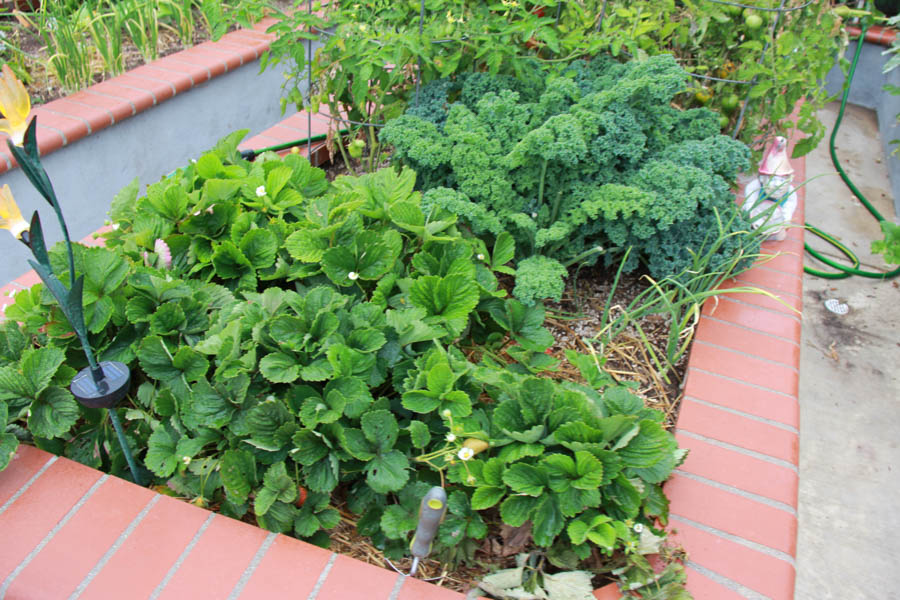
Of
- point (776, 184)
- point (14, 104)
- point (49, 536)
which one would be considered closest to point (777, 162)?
point (776, 184)

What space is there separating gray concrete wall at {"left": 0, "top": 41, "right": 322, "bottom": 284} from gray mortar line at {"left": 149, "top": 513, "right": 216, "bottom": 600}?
7.25 ft

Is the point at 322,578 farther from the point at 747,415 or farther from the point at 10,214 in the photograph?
the point at 747,415

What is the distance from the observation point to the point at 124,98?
2.99 m

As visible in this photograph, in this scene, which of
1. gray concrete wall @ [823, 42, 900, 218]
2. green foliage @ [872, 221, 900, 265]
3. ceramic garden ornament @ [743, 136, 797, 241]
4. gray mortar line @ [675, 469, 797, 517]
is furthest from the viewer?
gray concrete wall @ [823, 42, 900, 218]

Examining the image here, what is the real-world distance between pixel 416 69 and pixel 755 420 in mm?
1559

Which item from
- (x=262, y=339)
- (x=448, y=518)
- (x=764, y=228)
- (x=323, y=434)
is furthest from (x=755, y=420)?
(x=262, y=339)

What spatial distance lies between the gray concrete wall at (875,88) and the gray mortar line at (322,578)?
440cm

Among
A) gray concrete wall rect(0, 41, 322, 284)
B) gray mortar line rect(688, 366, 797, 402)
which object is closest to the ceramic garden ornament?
gray mortar line rect(688, 366, 797, 402)

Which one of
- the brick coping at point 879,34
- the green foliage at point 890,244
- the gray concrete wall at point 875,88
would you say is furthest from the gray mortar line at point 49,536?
the brick coping at point 879,34

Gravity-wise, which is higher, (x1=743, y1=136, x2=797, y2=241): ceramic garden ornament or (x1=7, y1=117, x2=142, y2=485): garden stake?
(x1=7, y1=117, x2=142, y2=485): garden stake

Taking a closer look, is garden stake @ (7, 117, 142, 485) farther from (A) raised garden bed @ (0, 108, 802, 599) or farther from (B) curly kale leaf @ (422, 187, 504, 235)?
(B) curly kale leaf @ (422, 187, 504, 235)

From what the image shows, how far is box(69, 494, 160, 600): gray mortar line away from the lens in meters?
1.04

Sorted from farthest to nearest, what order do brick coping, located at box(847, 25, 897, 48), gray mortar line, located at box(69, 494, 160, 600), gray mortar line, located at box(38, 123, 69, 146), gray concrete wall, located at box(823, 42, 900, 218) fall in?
brick coping, located at box(847, 25, 897, 48) → gray concrete wall, located at box(823, 42, 900, 218) → gray mortar line, located at box(38, 123, 69, 146) → gray mortar line, located at box(69, 494, 160, 600)

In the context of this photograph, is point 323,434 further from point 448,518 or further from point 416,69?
point 416,69
